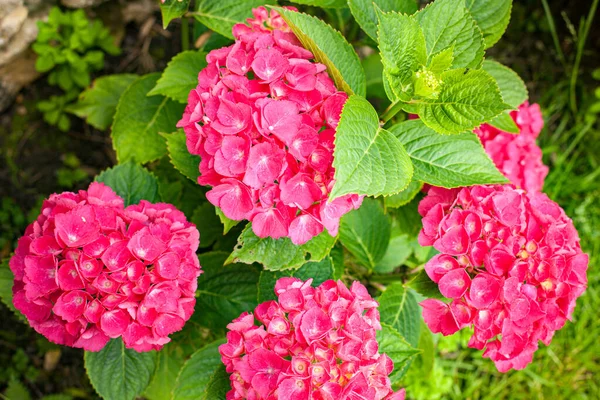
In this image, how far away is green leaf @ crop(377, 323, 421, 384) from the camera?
177 centimetres

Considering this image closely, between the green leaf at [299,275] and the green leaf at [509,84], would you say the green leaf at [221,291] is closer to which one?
the green leaf at [299,275]

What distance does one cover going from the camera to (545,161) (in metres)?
3.55

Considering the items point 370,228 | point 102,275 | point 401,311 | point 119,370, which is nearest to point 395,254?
point 370,228

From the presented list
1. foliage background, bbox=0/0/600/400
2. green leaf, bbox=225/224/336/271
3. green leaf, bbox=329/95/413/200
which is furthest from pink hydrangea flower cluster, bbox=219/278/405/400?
foliage background, bbox=0/0/600/400

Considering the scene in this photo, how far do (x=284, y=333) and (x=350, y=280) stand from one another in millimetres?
1068

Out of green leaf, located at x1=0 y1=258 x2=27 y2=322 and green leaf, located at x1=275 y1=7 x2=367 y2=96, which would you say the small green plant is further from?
green leaf, located at x1=275 y1=7 x2=367 y2=96

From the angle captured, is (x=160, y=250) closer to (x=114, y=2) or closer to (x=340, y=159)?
(x=340, y=159)

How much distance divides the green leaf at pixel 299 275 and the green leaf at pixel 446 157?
49 centimetres

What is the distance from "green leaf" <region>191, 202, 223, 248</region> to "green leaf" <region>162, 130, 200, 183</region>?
55 cm

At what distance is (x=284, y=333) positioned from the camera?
5.00ft

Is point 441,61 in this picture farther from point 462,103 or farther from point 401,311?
point 401,311

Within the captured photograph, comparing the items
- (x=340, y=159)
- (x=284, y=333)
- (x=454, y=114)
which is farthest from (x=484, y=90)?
(x=284, y=333)

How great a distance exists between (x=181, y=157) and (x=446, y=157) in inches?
35.7

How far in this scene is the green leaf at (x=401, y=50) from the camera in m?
1.51
